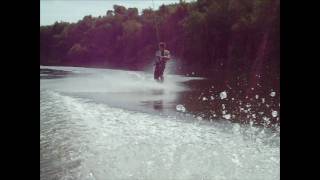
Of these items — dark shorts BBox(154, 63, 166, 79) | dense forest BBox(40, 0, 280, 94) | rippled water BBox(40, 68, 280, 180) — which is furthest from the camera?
dark shorts BBox(154, 63, 166, 79)

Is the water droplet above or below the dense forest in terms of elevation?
below

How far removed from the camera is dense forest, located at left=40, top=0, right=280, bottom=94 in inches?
107

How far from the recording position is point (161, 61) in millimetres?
2812

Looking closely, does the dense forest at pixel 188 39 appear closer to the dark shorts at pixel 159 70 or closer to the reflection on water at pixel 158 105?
the dark shorts at pixel 159 70

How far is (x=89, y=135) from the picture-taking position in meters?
2.67

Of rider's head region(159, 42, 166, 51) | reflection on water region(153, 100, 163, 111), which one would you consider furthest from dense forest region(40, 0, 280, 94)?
reflection on water region(153, 100, 163, 111)

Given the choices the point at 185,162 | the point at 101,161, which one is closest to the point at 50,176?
the point at 101,161

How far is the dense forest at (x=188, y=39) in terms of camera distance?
271 centimetres

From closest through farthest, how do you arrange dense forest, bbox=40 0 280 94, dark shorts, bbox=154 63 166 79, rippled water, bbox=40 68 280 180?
rippled water, bbox=40 68 280 180, dense forest, bbox=40 0 280 94, dark shorts, bbox=154 63 166 79

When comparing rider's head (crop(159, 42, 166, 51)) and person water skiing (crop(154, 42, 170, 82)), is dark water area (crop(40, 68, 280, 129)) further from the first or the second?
rider's head (crop(159, 42, 166, 51))

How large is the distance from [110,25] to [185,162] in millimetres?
938

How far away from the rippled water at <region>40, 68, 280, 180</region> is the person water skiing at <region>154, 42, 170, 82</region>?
0.55 feet

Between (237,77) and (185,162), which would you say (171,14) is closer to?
(237,77)

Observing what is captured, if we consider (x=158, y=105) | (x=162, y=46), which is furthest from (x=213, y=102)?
(x=162, y=46)
